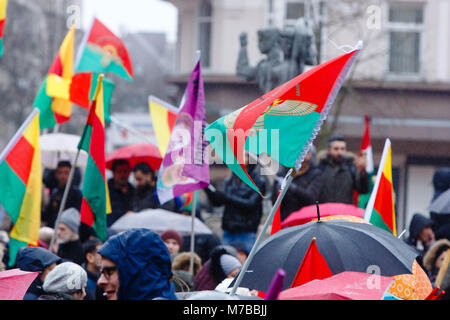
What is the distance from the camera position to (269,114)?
4.87m

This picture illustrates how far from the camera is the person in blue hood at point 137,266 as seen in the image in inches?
160

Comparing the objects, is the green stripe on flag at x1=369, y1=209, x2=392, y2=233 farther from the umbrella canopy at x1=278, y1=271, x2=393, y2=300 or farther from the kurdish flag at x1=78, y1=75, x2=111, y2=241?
the umbrella canopy at x1=278, y1=271, x2=393, y2=300

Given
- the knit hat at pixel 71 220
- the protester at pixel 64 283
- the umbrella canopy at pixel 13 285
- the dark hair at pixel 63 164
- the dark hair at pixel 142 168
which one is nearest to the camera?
the umbrella canopy at pixel 13 285

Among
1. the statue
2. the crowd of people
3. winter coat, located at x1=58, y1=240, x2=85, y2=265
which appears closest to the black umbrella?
the crowd of people

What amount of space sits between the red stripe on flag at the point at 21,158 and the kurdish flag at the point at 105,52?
2.88 meters

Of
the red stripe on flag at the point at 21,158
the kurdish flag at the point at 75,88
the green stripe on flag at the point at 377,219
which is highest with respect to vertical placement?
the kurdish flag at the point at 75,88

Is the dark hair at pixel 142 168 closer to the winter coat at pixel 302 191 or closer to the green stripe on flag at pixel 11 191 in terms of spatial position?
the winter coat at pixel 302 191

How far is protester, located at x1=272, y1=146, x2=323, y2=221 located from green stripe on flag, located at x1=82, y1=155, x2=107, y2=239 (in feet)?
6.26

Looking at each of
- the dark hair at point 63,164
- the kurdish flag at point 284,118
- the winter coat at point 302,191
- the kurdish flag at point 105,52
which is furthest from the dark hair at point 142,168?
the kurdish flag at point 284,118

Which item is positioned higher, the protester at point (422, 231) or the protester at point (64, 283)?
the protester at point (64, 283)

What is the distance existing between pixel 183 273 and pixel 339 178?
2922 millimetres

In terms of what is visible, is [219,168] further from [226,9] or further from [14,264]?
[14,264]

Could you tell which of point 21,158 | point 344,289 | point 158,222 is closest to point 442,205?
point 158,222
